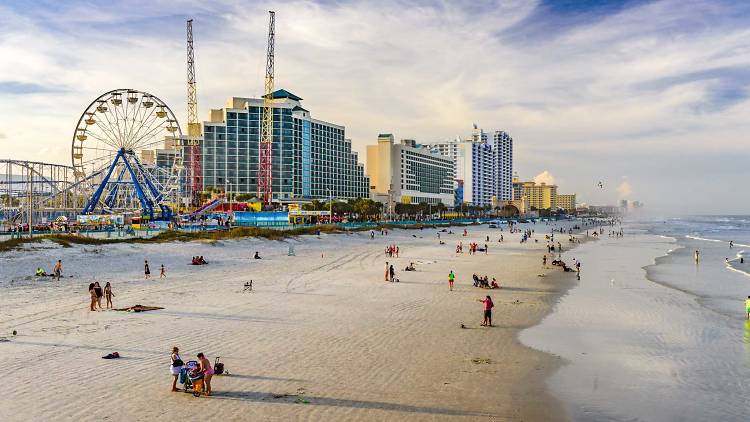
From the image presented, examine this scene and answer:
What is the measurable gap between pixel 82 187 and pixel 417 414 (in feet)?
269

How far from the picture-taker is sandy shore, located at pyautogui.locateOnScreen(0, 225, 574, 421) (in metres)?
11.7

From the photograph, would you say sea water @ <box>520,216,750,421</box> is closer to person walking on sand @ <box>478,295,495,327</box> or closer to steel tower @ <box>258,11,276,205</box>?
person walking on sand @ <box>478,295,495,327</box>

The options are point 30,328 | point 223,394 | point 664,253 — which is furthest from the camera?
point 664,253

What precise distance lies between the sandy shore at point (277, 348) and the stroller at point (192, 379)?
0.84 ft

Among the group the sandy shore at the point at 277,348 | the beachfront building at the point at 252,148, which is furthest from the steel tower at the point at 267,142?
the sandy shore at the point at 277,348

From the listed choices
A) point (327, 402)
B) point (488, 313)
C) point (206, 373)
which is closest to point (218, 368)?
point (206, 373)

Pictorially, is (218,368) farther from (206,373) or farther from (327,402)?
(327,402)

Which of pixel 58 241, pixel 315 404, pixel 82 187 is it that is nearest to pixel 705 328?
pixel 315 404

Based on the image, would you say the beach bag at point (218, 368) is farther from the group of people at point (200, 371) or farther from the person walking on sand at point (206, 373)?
the person walking on sand at point (206, 373)

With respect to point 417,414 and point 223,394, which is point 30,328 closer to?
point 223,394

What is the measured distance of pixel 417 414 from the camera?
451 inches

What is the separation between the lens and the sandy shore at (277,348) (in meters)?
11.7

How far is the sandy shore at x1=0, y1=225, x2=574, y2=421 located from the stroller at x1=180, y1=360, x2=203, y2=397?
0.84 ft

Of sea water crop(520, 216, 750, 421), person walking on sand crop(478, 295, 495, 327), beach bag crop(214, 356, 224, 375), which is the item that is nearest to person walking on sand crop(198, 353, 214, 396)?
beach bag crop(214, 356, 224, 375)
